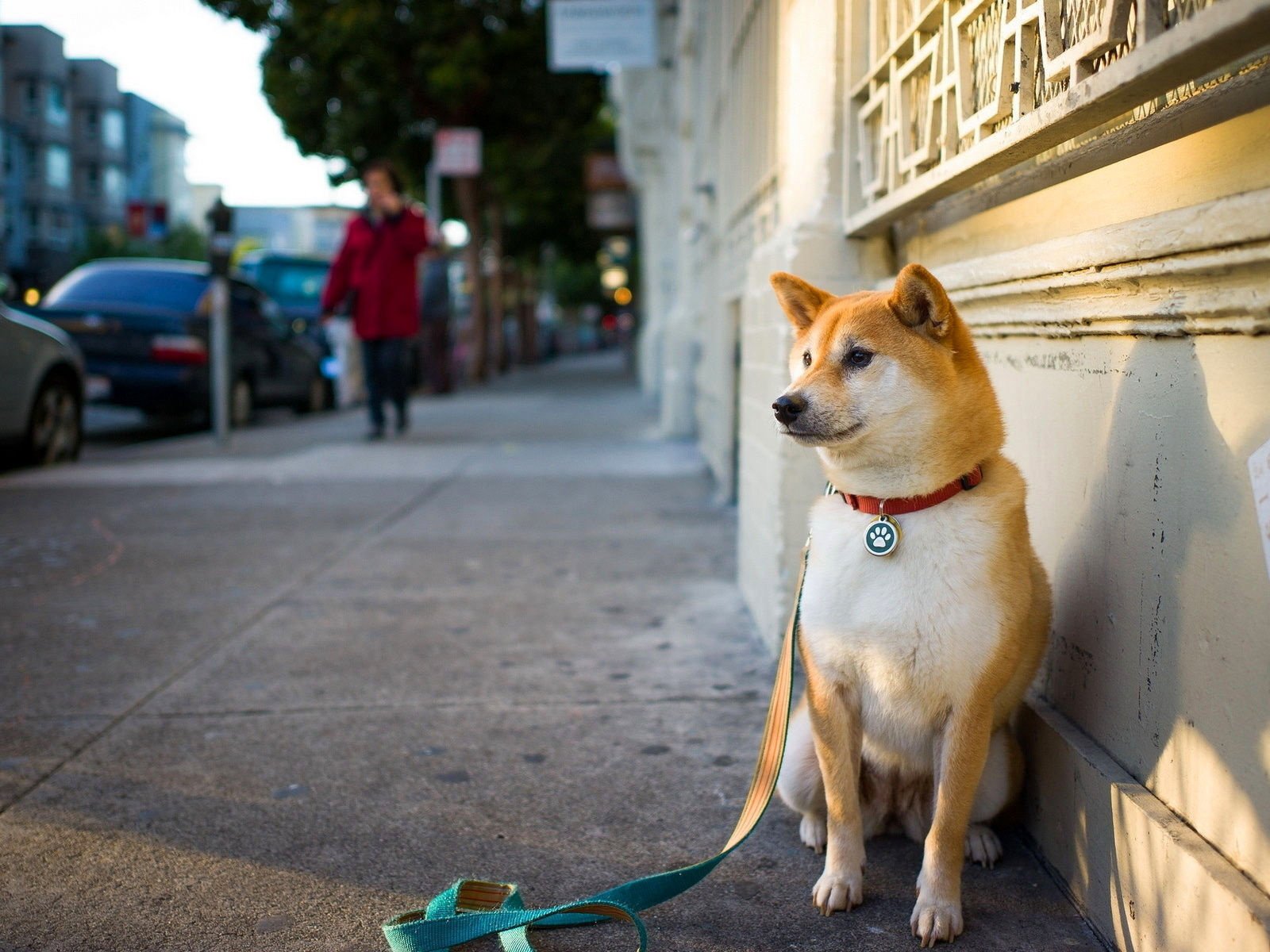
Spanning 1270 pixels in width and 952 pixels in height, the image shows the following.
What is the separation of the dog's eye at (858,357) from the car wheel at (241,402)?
11.7 m

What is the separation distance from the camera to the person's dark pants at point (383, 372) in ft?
35.7

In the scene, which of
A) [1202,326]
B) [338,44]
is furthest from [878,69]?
[338,44]

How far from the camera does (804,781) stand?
8.41 ft

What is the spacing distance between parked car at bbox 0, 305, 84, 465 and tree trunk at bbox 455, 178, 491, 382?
1476 centimetres

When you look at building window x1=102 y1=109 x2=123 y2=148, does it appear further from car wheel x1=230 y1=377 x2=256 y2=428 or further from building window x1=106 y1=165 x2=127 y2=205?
building window x1=106 y1=165 x2=127 y2=205

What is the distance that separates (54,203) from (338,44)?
2217cm

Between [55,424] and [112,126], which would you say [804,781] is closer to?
[55,424]

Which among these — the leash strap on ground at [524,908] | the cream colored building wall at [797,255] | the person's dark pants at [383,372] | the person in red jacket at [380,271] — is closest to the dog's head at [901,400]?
the leash strap on ground at [524,908]

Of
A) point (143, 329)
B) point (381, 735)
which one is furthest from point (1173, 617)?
point (143, 329)

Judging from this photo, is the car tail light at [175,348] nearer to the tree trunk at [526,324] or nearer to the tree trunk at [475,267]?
the tree trunk at [475,267]

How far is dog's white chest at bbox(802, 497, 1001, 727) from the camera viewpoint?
6.99 ft

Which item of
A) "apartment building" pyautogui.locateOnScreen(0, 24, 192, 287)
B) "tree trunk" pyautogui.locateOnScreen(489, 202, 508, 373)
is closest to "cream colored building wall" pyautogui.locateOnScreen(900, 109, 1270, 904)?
"apartment building" pyautogui.locateOnScreen(0, 24, 192, 287)

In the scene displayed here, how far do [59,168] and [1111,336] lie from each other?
31.2 meters

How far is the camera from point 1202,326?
6.13 feet
